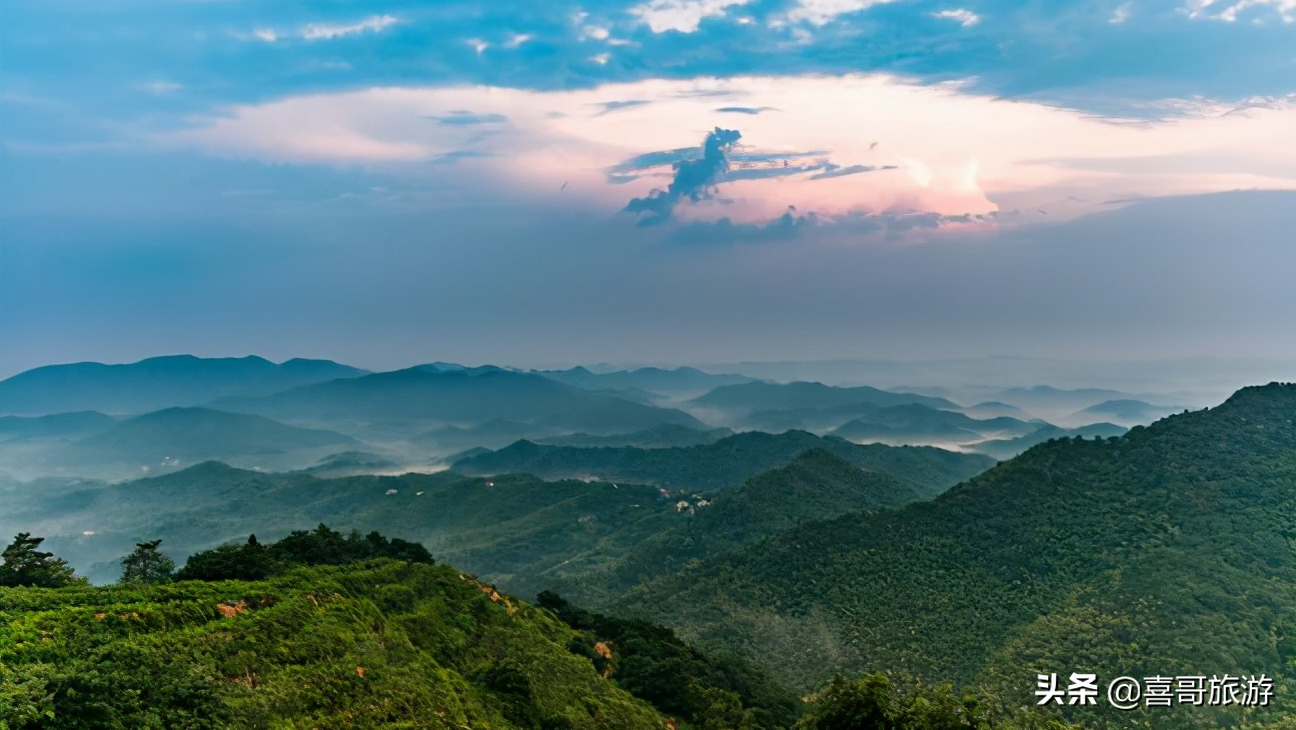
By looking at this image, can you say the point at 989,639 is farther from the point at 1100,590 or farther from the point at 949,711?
the point at 949,711

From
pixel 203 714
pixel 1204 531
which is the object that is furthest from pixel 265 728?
pixel 1204 531

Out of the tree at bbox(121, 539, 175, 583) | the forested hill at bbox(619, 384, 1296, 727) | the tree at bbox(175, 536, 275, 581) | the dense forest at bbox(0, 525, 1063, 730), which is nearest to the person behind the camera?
the dense forest at bbox(0, 525, 1063, 730)

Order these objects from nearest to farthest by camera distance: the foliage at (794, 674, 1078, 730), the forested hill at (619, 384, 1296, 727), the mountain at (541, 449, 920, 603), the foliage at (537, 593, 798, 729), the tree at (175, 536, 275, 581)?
the foliage at (794, 674, 1078, 730) → the tree at (175, 536, 275, 581) → the foliage at (537, 593, 798, 729) → the forested hill at (619, 384, 1296, 727) → the mountain at (541, 449, 920, 603)

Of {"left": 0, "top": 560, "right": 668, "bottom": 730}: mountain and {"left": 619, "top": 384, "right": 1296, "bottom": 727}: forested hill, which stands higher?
{"left": 0, "top": 560, "right": 668, "bottom": 730}: mountain

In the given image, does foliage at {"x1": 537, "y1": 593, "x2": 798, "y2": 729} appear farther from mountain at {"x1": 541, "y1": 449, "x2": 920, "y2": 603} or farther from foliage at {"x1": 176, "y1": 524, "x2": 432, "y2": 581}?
mountain at {"x1": 541, "y1": 449, "x2": 920, "y2": 603}

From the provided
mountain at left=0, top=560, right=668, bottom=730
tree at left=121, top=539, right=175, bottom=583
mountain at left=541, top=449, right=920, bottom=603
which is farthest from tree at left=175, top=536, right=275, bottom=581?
mountain at left=541, top=449, right=920, bottom=603

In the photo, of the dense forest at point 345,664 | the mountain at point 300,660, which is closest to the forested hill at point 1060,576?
the dense forest at point 345,664
